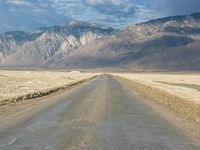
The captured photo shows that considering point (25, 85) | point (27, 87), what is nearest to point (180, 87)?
point (25, 85)

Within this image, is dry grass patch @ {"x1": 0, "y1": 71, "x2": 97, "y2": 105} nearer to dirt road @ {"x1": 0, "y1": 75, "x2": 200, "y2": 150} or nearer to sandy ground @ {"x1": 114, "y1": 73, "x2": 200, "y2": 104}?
sandy ground @ {"x1": 114, "y1": 73, "x2": 200, "y2": 104}

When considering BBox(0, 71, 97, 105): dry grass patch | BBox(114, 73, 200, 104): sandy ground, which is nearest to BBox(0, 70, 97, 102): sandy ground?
BBox(0, 71, 97, 105): dry grass patch

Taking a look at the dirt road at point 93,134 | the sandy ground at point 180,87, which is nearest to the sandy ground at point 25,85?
the sandy ground at point 180,87

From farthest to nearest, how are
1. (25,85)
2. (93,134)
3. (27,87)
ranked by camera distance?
1. (25,85)
2. (27,87)
3. (93,134)

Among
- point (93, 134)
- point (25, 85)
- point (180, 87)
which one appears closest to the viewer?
point (93, 134)

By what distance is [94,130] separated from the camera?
1577 centimetres

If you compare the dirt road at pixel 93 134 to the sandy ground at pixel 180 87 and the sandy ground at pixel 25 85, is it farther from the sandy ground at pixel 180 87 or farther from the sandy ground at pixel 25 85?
the sandy ground at pixel 180 87

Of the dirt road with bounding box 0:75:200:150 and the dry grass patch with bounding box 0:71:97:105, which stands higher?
the dirt road with bounding box 0:75:200:150

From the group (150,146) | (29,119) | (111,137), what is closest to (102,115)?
(29,119)

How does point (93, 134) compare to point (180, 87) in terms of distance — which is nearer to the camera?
point (93, 134)

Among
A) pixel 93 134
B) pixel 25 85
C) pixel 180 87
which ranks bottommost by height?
pixel 180 87

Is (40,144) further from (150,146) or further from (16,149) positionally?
(150,146)

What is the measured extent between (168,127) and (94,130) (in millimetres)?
3608

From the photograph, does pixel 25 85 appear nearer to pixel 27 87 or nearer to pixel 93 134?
pixel 27 87
